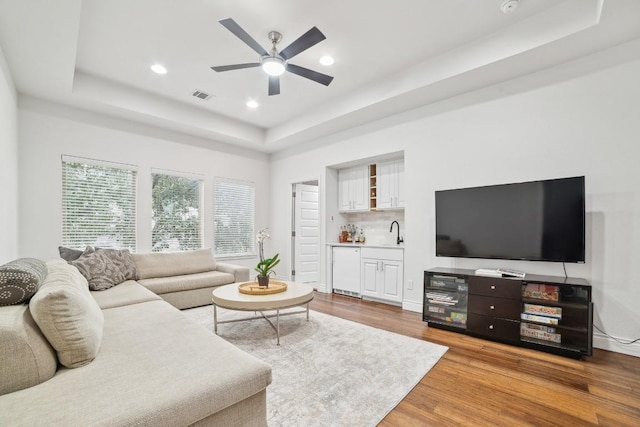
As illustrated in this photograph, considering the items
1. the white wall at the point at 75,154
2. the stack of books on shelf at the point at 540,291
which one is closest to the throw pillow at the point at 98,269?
the white wall at the point at 75,154

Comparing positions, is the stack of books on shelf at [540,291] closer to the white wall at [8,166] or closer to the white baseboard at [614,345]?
the white baseboard at [614,345]

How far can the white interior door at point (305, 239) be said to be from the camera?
6.04 meters

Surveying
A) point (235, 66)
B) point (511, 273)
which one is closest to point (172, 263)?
point (235, 66)

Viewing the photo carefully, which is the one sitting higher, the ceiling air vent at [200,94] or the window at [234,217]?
the ceiling air vent at [200,94]

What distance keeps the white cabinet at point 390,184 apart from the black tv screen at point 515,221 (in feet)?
3.27

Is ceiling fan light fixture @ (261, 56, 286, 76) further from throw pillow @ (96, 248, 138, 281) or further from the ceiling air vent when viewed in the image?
throw pillow @ (96, 248, 138, 281)

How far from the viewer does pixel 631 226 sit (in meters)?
2.68

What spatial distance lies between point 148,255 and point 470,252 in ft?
14.4

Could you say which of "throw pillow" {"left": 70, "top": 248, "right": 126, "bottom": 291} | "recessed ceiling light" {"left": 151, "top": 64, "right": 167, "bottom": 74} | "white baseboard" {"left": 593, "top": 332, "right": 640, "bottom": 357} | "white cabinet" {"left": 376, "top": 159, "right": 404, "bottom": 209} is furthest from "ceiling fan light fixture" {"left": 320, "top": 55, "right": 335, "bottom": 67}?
"white baseboard" {"left": 593, "top": 332, "right": 640, "bottom": 357}

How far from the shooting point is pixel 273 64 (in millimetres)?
2896

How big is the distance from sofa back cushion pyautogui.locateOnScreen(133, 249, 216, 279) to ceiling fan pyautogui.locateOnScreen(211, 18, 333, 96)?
2.86 m

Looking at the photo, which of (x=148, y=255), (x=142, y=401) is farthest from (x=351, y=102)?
(x=142, y=401)

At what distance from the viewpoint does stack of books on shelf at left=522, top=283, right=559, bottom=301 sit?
2.73m

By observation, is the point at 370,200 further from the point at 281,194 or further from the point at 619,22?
the point at 619,22
